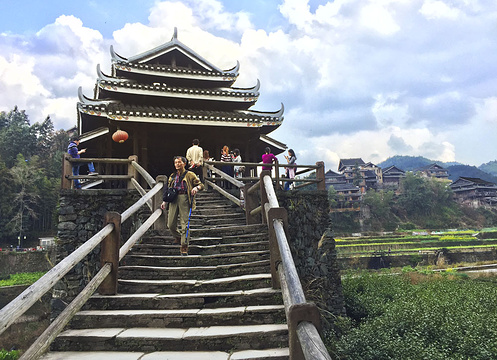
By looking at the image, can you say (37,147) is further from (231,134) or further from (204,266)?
(204,266)

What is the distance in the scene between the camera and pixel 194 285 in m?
4.15

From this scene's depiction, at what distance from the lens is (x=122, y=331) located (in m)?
3.26

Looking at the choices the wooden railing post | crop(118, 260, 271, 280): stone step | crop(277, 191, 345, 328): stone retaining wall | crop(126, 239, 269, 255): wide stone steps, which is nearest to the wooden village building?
the wooden railing post

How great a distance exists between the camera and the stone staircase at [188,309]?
301cm

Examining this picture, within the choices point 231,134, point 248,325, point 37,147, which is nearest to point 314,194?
point 231,134

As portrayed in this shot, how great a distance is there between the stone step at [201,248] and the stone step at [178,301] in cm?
142

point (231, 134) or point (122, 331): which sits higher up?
point (231, 134)

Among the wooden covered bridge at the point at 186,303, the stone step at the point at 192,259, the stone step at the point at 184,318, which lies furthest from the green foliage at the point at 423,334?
the stone step at the point at 184,318

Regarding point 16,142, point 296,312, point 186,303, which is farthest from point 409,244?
point 16,142

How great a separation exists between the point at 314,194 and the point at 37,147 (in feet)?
172

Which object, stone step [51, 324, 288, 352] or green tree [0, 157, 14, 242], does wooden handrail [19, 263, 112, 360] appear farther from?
green tree [0, 157, 14, 242]

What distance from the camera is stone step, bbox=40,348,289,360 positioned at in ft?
9.11

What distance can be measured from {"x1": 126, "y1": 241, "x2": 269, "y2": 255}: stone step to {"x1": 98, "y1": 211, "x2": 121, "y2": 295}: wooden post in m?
1.31

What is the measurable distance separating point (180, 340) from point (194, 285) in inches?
44.7
